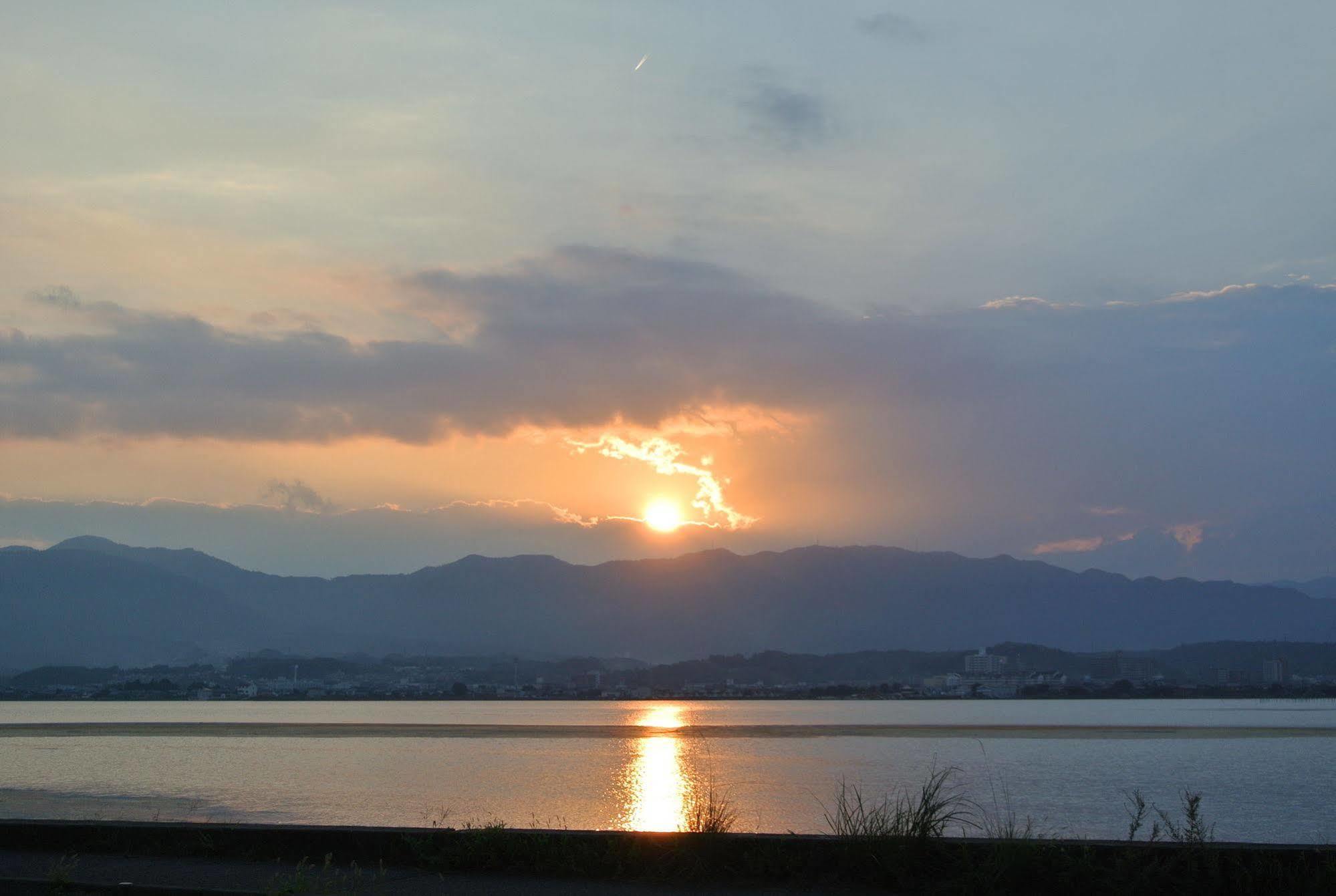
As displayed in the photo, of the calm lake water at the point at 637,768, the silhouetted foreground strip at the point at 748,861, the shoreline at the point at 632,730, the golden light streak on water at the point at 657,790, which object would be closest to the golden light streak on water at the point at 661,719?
the calm lake water at the point at 637,768

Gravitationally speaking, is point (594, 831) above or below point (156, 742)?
above

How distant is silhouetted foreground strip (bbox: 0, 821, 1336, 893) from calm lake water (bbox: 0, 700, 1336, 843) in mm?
13206

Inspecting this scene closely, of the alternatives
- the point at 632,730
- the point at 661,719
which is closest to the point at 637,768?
the point at 632,730

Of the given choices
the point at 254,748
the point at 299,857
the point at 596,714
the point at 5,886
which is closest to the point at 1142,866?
the point at 299,857

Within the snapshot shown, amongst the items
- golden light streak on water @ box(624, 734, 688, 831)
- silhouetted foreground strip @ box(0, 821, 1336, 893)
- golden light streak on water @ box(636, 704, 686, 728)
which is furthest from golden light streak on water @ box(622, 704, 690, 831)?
golden light streak on water @ box(636, 704, 686, 728)

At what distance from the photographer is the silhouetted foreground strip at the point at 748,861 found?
10.3 m

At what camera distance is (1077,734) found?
90.0m

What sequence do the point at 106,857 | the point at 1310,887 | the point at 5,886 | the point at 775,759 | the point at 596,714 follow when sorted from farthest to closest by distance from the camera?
the point at 596,714 → the point at 775,759 → the point at 106,857 → the point at 5,886 → the point at 1310,887

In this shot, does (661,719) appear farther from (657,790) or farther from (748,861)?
(748,861)

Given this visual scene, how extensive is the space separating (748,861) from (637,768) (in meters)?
42.7

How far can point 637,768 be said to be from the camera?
172 feet

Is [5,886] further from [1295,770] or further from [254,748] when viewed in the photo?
[254,748]

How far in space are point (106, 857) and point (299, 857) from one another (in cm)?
212

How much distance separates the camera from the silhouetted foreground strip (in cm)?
1030
